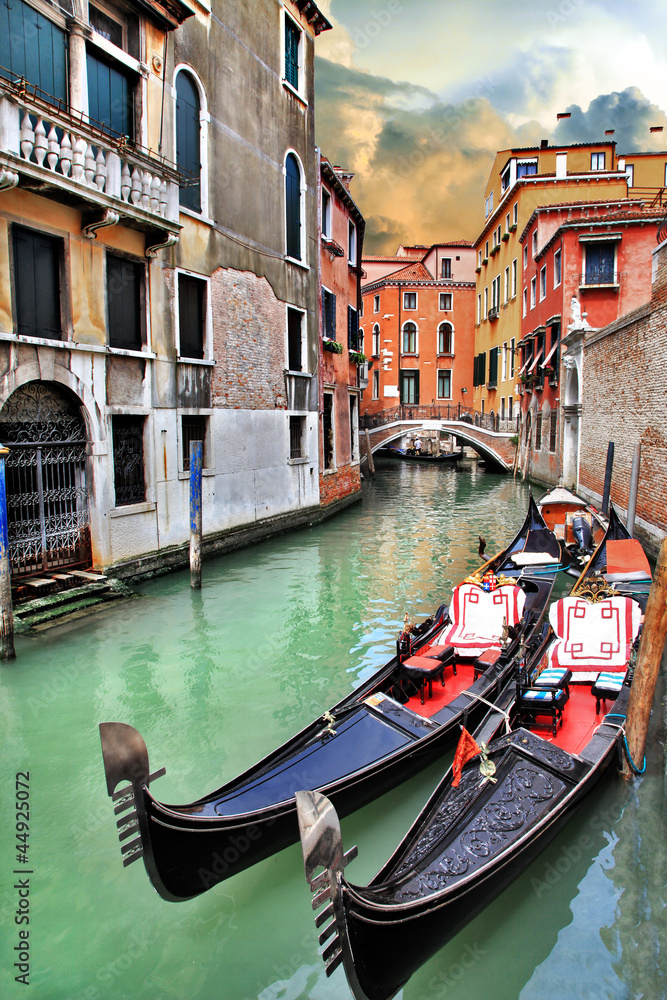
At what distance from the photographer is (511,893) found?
10.5ft

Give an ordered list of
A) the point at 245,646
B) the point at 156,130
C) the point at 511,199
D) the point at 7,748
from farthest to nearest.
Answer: the point at 511,199
the point at 156,130
the point at 245,646
the point at 7,748

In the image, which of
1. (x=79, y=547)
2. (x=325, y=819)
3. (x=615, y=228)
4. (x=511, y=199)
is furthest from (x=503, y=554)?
(x=511, y=199)

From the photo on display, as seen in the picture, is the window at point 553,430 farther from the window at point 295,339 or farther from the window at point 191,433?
the window at point 191,433

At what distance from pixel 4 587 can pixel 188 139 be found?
6633 mm

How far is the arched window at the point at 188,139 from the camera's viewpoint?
8742mm

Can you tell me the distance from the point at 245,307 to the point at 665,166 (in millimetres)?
26016

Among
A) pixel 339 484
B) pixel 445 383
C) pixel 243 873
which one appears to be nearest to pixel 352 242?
pixel 339 484

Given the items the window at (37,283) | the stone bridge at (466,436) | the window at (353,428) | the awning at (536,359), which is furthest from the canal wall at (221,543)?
the stone bridge at (466,436)

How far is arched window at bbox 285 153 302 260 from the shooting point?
1162cm

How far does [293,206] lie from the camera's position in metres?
11.9

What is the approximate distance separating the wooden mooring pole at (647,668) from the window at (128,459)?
6.11 meters

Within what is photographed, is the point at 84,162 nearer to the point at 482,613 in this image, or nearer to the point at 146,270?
the point at 146,270

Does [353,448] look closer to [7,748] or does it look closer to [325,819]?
[7,748]

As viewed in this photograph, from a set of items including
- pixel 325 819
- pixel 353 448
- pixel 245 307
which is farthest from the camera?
pixel 353 448
